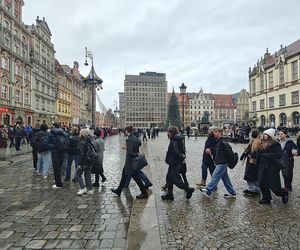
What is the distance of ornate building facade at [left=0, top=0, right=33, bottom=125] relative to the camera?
3503 centimetres

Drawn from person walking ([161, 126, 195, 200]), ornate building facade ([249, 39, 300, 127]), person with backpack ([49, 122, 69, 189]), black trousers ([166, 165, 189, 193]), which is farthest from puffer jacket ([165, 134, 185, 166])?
ornate building facade ([249, 39, 300, 127])

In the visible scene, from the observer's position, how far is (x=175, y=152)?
6395 mm

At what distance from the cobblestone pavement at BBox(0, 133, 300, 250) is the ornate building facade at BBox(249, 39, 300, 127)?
146ft

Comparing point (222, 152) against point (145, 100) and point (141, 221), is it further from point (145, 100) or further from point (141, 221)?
point (145, 100)

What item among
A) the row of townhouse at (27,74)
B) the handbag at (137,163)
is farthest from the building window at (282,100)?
the handbag at (137,163)

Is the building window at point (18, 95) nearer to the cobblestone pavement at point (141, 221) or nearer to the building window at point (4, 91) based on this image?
the building window at point (4, 91)

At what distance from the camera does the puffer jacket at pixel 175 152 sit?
6410mm

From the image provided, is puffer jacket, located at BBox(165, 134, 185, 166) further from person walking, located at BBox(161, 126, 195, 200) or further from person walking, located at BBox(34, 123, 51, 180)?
person walking, located at BBox(34, 123, 51, 180)

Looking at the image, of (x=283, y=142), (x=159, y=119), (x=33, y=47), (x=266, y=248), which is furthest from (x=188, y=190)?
(x=159, y=119)

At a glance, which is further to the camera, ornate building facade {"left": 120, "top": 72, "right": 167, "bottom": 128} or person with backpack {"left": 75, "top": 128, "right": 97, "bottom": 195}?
ornate building facade {"left": 120, "top": 72, "right": 167, "bottom": 128}

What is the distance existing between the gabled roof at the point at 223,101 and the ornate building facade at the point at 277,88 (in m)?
75.4

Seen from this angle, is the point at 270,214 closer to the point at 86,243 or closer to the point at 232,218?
the point at 232,218

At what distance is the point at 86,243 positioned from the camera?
4164 millimetres

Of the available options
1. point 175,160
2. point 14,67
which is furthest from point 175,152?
point 14,67
